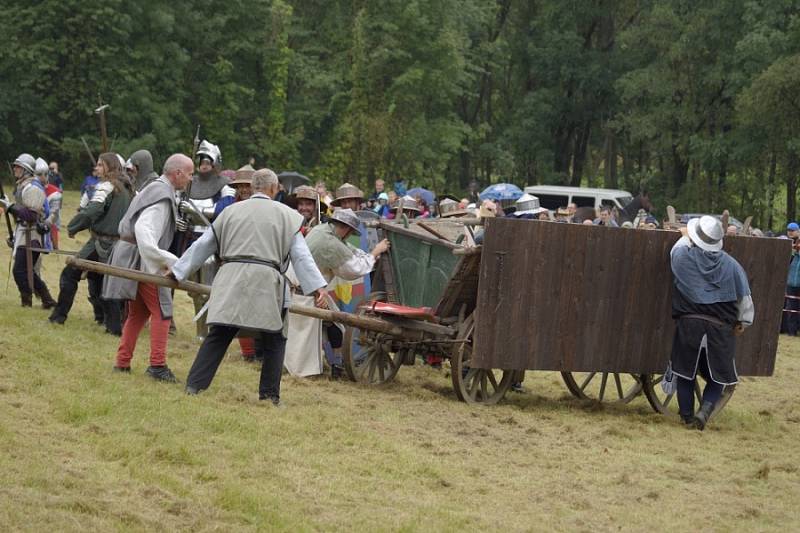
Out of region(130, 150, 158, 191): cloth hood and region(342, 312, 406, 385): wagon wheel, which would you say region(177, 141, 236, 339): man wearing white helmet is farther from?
region(342, 312, 406, 385): wagon wheel

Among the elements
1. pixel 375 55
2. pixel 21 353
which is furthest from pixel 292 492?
pixel 375 55

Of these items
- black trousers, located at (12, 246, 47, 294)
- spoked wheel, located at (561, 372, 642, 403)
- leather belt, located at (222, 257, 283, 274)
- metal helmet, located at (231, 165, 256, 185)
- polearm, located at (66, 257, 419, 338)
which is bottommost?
spoked wheel, located at (561, 372, 642, 403)

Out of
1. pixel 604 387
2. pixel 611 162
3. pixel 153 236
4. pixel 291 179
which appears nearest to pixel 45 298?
pixel 153 236

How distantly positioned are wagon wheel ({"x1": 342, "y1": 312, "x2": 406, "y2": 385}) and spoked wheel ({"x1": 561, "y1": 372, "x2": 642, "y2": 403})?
1537 mm

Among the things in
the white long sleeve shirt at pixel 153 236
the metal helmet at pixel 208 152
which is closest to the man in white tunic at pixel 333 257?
the white long sleeve shirt at pixel 153 236

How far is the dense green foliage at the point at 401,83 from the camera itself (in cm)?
3797

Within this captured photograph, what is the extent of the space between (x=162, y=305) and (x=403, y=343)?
237 cm

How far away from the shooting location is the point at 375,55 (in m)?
41.6

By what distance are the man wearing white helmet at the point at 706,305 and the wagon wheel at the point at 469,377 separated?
1.48 metres

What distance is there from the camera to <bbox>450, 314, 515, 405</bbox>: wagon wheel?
1030 centimetres

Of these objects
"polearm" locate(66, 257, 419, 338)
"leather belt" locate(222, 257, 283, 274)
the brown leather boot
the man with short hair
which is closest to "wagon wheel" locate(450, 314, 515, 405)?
"polearm" locate(66, 257, 419, 338)

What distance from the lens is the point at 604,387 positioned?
Answer: 11344 mm

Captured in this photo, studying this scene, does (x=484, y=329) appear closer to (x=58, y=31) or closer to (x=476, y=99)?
(x=58, y=31)

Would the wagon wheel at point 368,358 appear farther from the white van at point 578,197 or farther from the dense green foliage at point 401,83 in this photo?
the dense green foliage at point 401,83
